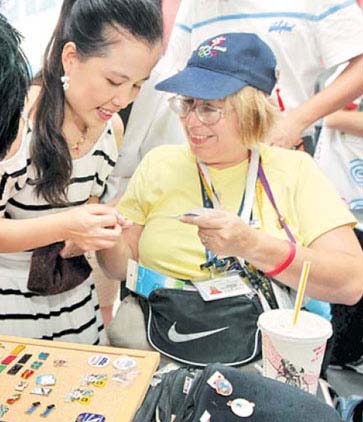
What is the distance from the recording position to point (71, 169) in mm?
1545

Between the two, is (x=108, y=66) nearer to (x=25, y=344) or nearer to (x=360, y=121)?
(x=25, y=344)

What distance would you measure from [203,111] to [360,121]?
2.99 feet

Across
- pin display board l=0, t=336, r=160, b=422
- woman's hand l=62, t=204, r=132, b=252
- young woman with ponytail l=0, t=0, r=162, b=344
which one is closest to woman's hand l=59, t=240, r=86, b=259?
young woman with ponytail l=0, t=0, r=162, b=344

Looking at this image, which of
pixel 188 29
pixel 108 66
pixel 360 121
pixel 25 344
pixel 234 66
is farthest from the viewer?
pixel 360 121

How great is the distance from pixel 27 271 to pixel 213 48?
78 centimetres

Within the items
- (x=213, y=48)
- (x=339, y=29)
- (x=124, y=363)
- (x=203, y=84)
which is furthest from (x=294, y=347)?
(x=339, y=29)

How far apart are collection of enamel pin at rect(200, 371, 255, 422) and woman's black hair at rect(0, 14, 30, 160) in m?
0.55

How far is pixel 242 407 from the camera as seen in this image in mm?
1018

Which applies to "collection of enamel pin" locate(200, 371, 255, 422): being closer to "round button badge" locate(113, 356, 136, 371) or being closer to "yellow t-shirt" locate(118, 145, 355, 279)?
"round button badge" locate(113, 356, 136, 371)

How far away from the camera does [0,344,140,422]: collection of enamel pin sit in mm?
997

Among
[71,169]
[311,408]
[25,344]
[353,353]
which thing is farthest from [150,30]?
[353,353]

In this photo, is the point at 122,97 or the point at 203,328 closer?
the point at 203,328

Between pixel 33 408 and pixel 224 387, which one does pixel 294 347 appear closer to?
pixel 224 387

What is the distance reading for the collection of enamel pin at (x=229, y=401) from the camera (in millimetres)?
1005
